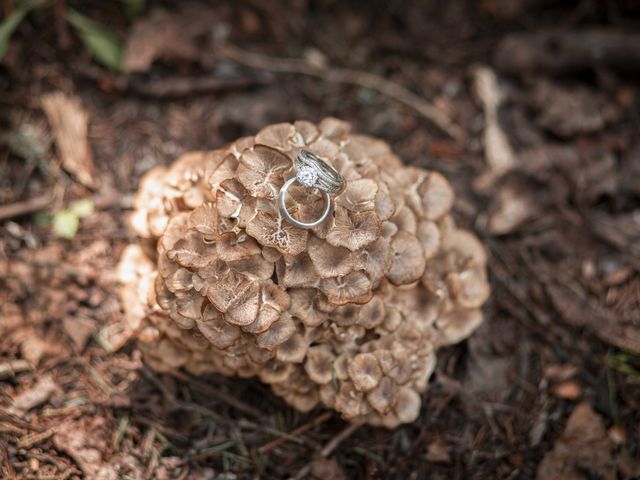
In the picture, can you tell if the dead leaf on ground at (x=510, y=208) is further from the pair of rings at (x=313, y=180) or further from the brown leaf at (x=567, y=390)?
the pair of rings at (x=313, y=180)

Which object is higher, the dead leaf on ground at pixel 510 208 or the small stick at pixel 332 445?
the dead leaf on ground at pixel 510 208

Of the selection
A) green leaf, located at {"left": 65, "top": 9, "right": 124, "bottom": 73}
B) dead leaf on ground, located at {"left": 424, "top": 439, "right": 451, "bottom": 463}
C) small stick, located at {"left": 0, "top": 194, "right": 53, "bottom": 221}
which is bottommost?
dead leaf on ground, located at {"left": 424, "top": 439, "right": 451, "bottom": 463}

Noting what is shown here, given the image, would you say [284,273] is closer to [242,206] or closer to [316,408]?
[242,206]

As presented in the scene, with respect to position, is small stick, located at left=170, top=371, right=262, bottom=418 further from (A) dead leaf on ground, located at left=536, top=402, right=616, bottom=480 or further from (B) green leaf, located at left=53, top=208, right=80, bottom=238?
(A) dead leaf on ground, located at left=536, top=402, right=616, bottom=480

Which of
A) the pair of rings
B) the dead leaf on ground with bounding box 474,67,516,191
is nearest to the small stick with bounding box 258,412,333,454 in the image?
the pair of rings

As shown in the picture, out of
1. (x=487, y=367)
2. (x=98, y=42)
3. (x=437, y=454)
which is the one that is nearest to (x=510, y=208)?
(x=487, y=367)

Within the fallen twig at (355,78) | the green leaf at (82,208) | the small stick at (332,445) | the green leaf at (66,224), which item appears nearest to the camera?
the small stick at (332,445)

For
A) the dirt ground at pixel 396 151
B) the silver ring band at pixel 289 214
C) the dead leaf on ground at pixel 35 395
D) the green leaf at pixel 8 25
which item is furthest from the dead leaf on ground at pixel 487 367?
the green leaf at pixel 8 25
